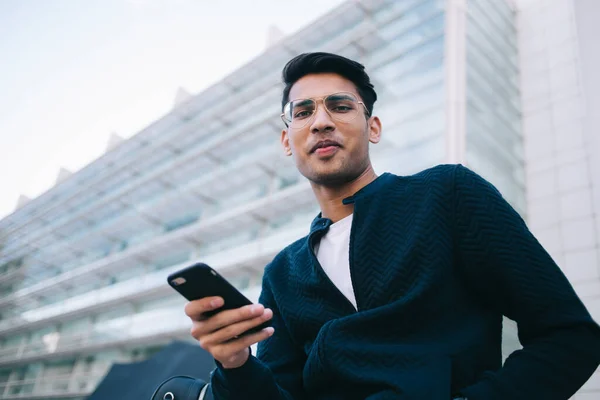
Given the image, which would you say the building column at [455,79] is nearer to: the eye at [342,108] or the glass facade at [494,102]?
the glass facade at [494,102]

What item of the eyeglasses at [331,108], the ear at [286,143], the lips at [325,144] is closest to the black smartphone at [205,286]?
the lips at [325,144]

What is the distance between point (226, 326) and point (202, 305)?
0.25 feet

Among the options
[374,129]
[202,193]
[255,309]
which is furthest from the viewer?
[202,193]

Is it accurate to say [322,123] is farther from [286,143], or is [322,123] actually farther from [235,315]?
[235,315]

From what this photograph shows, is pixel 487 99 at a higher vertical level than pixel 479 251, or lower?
higher

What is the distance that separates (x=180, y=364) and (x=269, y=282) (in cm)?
697

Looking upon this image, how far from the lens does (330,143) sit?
5.46 feet

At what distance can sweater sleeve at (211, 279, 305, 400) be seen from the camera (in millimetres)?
1258

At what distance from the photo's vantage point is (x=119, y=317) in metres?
22.5

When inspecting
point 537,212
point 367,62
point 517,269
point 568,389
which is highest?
point 367,62

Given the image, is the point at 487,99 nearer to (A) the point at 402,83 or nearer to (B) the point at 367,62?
(A) the point at 402,83

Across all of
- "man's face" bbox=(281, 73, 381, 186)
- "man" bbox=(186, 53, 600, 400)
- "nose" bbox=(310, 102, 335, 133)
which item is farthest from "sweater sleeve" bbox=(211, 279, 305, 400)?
"nose" bbox=(310, 102, 335, 133)

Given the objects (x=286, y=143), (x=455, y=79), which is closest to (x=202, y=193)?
(x=455, y=79)

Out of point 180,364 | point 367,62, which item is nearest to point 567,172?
point 367,62
